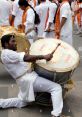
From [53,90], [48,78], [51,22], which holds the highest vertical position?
[51,22]

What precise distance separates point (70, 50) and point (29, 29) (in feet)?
8.82

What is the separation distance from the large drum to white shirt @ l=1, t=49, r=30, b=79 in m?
0.22

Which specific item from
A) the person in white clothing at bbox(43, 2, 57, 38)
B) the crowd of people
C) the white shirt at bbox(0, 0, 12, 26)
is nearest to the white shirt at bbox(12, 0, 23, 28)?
the crowd of people

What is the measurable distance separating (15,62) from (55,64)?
62 centimetres

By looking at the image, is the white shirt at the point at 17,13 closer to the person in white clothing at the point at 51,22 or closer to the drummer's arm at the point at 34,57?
the person in white clothing at the point at 51,22

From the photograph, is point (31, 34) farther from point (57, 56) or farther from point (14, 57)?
point (14, 57)

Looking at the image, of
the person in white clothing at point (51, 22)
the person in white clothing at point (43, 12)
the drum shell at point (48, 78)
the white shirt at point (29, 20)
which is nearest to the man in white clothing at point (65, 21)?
the person in white clothing at point (51, 22)

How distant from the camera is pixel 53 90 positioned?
22.2ft

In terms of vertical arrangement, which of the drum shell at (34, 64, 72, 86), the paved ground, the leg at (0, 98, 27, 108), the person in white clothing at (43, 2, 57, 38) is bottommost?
the paved ground

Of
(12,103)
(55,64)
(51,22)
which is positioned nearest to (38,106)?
(12,103)

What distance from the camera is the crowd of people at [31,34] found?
6.74m

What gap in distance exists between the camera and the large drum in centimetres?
681

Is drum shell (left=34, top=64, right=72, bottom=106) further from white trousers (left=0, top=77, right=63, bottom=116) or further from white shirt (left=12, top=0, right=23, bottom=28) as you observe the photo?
white shirt (left=12, top=0, right=23, bottom=28)

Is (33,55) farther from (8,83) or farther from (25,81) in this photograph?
(8,83)
